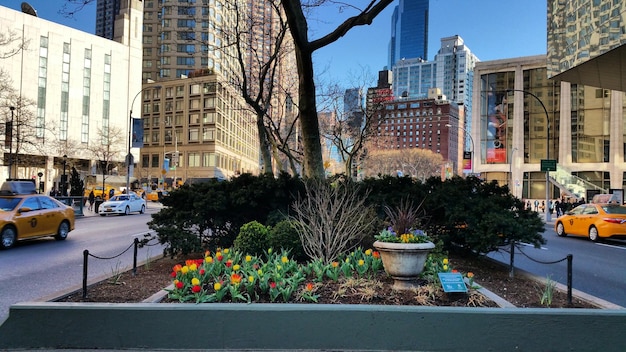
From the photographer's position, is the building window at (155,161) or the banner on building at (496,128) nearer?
the banner on building at (496,128)

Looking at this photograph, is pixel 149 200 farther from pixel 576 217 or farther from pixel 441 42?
pixel 441 42

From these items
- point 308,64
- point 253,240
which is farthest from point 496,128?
point 253,240

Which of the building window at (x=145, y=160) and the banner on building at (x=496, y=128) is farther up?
the banner on building at (x=496, y=128)

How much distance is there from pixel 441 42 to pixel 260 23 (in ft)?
630

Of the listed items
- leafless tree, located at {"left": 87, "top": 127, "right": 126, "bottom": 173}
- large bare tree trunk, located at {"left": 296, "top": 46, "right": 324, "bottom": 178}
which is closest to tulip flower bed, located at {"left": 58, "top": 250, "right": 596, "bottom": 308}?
large bare tree trunk, located at {"left": 296, "top": 46, "right": 324, "bottom": 178}

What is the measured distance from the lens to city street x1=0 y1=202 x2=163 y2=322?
311 inches

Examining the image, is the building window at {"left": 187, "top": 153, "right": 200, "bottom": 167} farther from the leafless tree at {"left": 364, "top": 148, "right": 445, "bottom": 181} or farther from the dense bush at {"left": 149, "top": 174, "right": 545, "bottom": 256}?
the dense bush at {"left": 149, "top": 174, "right": 545, "bottom": 256}

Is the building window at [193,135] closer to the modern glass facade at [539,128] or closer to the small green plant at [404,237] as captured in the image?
the modern glass facade at [539,128]

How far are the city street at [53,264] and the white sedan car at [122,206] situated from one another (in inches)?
613

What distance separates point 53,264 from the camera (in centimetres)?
1102

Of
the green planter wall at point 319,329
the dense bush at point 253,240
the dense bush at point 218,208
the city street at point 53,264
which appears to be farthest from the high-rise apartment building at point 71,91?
the green planter wall at point 319,329

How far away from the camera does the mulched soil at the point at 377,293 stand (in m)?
5.26

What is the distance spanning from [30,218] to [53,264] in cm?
434

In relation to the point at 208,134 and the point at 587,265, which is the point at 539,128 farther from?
the point at 208,134
